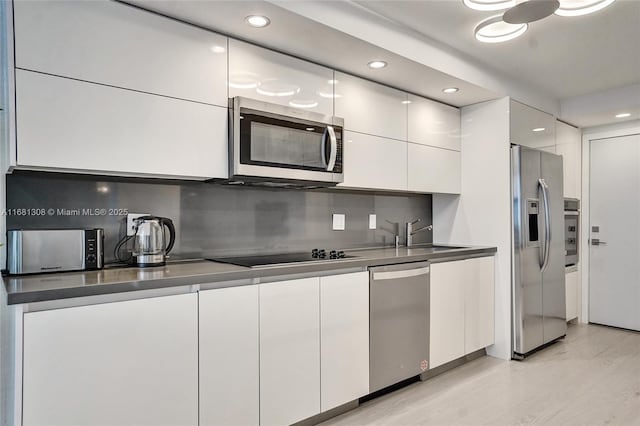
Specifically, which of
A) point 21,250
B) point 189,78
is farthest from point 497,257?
point 21,250

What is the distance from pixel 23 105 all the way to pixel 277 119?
1173mm

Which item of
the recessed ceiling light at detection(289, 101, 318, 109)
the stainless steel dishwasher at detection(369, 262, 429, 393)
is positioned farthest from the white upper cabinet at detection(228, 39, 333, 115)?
the stainless steel dishwasher at detection(369, 262, 429, 393)

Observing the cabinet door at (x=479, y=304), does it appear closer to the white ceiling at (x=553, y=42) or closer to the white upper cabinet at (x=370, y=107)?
the white upper cabinet at (x=370, y=107)

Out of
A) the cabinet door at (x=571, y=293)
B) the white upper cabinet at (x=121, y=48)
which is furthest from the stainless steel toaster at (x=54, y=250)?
the cabinet door at (x=571, y=293)

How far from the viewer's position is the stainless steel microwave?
7.17ft

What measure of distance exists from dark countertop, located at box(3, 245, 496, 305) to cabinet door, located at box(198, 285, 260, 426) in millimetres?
84

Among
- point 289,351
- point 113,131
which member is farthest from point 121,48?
point 289,351

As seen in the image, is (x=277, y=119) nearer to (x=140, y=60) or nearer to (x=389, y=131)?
(x=140, y=60)

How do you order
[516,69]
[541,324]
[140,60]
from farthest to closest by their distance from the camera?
1. [541,324]
2. [516,69]
3. [140,60]

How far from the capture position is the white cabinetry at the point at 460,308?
2.97 meters

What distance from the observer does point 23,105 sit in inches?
63.9

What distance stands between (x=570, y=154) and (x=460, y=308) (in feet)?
7.89

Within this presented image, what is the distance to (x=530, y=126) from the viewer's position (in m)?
3.67

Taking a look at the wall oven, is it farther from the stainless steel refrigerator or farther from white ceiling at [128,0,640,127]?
white ceiling at [128,0,640,127]
